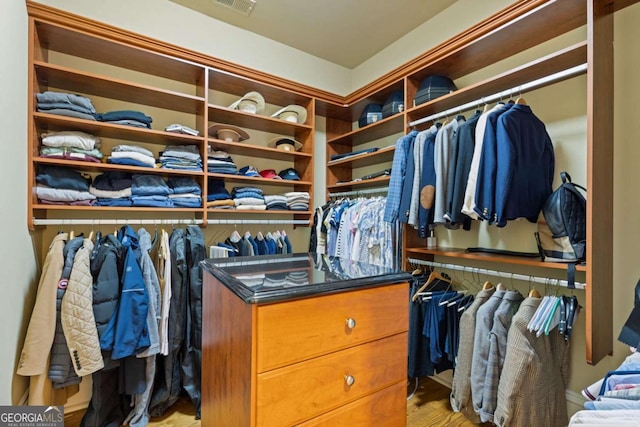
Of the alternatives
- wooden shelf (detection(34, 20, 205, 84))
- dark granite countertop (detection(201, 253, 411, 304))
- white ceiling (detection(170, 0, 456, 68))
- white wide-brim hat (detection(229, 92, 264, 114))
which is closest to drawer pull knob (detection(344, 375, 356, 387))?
dark granite countertop (detection(201, 253, 411, 304))

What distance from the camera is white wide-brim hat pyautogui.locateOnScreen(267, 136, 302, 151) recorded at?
2662 mm

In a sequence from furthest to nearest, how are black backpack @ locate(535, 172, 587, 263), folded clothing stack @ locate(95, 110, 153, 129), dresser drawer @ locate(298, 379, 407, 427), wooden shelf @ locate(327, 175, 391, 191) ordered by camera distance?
wooden shelf @ locate(327, 175, 391, 191)
folded clothing stack @ locate(95, 110, 153, 129)
black backpack @ locate(535, 172, 587, 263)
dresser drawer @ locate(298, 379, 407, 427)

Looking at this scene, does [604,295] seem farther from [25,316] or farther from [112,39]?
[112,39]

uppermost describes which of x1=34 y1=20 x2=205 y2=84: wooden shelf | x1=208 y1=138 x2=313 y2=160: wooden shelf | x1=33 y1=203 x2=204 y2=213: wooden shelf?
x1=34 y1=20 x2=205 y2=84: wooden shelf

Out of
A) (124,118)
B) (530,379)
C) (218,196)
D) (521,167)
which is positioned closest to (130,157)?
(124,118)

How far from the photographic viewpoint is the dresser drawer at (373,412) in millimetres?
932

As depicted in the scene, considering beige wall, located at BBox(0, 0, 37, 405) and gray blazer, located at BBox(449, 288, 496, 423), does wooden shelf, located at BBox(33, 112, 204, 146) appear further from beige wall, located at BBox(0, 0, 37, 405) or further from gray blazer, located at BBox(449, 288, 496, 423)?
gray blazer, located at BBox(449, 288, 496, 423)

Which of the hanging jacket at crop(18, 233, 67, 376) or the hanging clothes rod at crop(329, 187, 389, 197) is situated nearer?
the hanging jacket at crop(18, 233, 67, 376)

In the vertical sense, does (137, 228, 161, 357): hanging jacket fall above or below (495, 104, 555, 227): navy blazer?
below

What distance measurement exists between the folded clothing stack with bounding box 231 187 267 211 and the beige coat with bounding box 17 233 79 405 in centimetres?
→ 115

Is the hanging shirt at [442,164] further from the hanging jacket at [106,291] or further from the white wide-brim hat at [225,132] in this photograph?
the hanging jacket at [106,291]

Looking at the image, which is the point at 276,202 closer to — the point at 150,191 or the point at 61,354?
the point at 150,191

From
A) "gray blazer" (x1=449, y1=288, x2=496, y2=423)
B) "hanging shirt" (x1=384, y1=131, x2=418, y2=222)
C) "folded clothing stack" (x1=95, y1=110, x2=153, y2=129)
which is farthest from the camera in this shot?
"hanging shirt" (x1=384, y1=131, x2=418, y2=222)

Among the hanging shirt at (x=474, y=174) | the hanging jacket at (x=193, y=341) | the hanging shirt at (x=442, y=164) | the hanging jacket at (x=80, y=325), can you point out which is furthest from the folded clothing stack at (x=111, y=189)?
the hanging shirt at (x=474, y=174)
